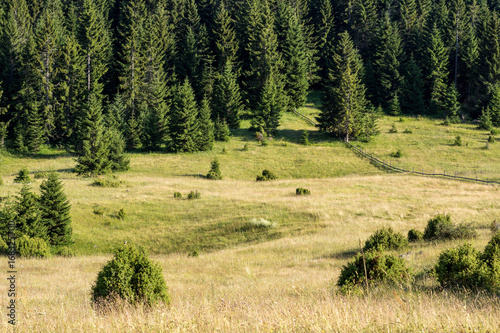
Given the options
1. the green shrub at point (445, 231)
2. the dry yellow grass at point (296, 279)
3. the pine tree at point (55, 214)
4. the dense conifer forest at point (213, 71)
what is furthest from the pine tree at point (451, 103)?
the pine tree at point (55, 214)

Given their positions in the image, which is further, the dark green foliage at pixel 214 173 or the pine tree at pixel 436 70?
the pine tree at pixel 436 70

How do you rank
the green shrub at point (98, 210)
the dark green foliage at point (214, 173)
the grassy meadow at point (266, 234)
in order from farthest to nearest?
the dark green foliage at point (214, 173) → the green shrub at point (98, 210) → the grassy meadow at point (266, 234)

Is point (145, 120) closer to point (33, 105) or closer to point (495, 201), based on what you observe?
point (33, 105)

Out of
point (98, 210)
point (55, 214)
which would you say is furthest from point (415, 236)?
point (98, 210)

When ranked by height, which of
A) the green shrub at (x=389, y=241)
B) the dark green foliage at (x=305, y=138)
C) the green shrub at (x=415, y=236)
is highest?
the dark green foliage at (x=305, y=138)

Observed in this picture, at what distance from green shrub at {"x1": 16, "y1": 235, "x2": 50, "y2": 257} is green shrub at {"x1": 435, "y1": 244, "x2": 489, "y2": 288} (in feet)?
67.8

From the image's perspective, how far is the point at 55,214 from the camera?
944 inches

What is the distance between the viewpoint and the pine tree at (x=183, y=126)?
60.0 m

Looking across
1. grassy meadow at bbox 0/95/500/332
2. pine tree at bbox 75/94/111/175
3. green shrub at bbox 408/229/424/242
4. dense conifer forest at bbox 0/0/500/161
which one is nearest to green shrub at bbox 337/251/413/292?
grassy meadow at bbox 0/95/500/332

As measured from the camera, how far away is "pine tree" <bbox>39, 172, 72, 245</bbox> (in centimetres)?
2394

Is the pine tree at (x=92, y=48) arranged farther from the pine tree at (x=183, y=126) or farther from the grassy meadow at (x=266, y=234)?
the pine tree at (x=183, y=126)

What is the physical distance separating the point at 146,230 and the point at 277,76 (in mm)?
55618

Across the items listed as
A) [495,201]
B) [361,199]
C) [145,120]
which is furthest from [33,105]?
[495,201]

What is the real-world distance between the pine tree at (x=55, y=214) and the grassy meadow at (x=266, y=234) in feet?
4.98
